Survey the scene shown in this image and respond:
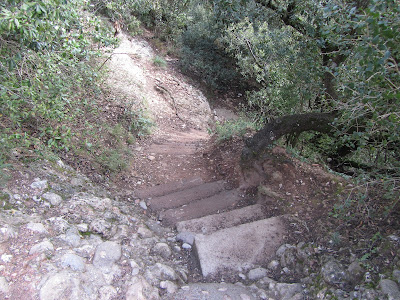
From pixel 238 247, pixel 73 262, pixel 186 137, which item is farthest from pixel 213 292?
pixel 186 137

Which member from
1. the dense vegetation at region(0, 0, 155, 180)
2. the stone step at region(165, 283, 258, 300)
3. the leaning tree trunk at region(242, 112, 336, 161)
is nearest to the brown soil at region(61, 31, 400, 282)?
the leaning tree trunk at region(242, 112, 336, 161)

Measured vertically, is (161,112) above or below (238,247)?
below

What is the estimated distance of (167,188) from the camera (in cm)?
536

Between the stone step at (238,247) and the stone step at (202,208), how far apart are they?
878 mm

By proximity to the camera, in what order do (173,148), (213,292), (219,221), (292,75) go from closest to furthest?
(213,292), (219,221), (292,75), (173,148)

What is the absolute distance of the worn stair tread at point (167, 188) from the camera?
5104mm

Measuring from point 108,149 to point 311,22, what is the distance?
13.1 ft

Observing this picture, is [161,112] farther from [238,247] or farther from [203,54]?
[238,247]

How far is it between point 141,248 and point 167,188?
223 centimetres

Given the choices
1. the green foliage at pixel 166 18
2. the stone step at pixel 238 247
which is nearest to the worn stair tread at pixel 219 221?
the stone step at pixel 238 247

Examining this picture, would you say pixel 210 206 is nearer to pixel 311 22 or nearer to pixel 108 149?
pixel 108 149

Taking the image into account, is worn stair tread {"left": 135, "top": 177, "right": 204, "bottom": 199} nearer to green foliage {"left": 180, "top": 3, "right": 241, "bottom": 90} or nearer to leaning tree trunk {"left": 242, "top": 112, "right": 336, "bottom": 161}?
leaning tree trunk {"left": 242, "top": 112, "right": 336, "bottom": 161}

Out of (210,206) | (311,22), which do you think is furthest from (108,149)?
(311,22)

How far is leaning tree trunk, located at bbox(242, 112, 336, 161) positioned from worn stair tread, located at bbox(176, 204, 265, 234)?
119cm
